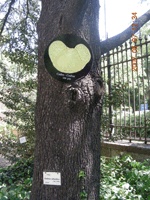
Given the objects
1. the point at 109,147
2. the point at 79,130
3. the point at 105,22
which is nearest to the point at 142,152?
the point at 109,147

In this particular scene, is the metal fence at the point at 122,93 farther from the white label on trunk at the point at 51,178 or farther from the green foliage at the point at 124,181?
the white label on trunk at the point at 51,178

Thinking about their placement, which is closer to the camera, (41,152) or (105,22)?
(41,152)

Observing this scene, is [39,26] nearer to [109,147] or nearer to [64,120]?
[64,120]

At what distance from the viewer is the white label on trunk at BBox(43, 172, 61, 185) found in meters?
1.96

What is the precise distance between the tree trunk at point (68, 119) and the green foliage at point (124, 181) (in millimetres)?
589

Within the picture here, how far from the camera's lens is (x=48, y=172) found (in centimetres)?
200

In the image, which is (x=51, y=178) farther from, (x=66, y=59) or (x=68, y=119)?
(x=66, y=59)

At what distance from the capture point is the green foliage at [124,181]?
8.40 ft

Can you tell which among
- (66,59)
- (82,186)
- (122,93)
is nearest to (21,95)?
(122,93)

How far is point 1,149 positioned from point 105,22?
861cm

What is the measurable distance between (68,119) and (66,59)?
0.64m

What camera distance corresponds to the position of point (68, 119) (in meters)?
2.00

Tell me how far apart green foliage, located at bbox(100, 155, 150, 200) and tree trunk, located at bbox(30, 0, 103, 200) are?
589 millimetres

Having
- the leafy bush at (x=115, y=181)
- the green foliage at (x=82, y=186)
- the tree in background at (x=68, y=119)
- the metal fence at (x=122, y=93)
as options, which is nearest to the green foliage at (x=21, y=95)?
the leafy bush at (x=115, y=181)
